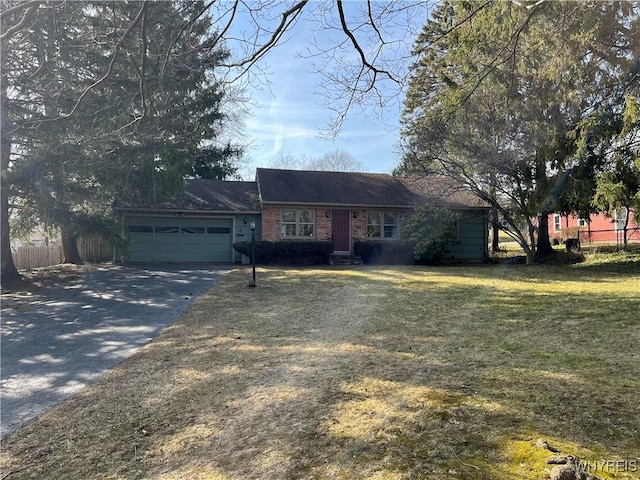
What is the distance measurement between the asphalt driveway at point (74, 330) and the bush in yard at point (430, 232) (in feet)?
26.4

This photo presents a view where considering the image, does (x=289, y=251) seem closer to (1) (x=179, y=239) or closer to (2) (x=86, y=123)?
(1) (x=179, y=239)

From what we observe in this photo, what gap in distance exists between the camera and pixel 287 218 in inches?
713

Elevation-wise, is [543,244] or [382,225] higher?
[382,225]

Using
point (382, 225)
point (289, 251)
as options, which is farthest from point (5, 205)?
point (382, 225)

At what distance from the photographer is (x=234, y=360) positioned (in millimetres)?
4828

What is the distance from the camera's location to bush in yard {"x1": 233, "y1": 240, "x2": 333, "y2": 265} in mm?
16391

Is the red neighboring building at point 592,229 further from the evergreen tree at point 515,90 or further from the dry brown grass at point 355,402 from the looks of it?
the dry brown grass at point 355,402

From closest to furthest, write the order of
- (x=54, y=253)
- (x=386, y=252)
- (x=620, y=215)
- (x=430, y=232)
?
1. (x=620, y=215)
2. (x=430, y=232)
3. (x=386, y=252)
4. (x=54, y=253)

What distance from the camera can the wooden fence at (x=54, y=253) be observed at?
52.1ft

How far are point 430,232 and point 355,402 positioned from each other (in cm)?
1355

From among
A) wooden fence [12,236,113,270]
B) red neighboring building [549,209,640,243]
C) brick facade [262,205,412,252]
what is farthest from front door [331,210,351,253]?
red neighboring building [549,209,640,243]

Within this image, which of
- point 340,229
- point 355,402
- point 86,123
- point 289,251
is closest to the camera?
point 355,402

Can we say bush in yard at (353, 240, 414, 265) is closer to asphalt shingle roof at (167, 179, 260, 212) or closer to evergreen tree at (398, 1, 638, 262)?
evergreen tree at (398, 1, 638, 262)

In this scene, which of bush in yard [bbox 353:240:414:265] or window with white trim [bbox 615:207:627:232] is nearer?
window with white trim [bbox 615:207:627:232]
